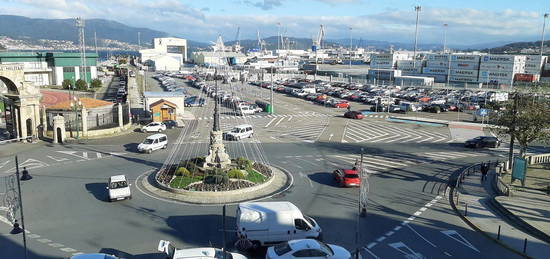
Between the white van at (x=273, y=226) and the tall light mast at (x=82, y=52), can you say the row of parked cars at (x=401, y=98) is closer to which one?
the tall light mast at (x=82, y=52)

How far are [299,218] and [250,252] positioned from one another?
2499 millimetres

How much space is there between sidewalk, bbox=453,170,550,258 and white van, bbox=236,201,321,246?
27.0 ft

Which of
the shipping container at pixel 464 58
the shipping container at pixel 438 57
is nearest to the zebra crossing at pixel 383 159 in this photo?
the shipping container at pixel 464 58

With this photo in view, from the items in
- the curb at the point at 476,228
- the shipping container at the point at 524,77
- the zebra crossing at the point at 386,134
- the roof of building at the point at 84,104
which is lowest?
the curb at the point at 476,228

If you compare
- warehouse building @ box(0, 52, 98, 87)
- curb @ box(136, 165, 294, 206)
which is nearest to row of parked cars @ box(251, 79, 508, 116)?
curb @ box(136, 165, 294, 206)

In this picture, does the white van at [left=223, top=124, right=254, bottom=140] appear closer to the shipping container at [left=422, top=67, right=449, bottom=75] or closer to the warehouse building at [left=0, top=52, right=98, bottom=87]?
the warehouse building at [left=0, top=52, right=98, bottom=87]

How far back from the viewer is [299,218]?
17.6 m

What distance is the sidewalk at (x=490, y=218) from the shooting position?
17.5 meters

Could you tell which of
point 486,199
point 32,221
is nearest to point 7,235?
point 32,221

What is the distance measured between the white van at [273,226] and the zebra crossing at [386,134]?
23.6 meters

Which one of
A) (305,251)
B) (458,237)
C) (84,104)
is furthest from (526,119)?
Answer: (84,104)

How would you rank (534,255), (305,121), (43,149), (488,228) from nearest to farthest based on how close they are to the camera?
1. (534,255)
2. (488,228)
3. (43,149)
4. (305,121)

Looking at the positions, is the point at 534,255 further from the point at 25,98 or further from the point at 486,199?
the point at 25,98

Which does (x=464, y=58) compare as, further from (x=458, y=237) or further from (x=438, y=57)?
(x=458, y=237)
